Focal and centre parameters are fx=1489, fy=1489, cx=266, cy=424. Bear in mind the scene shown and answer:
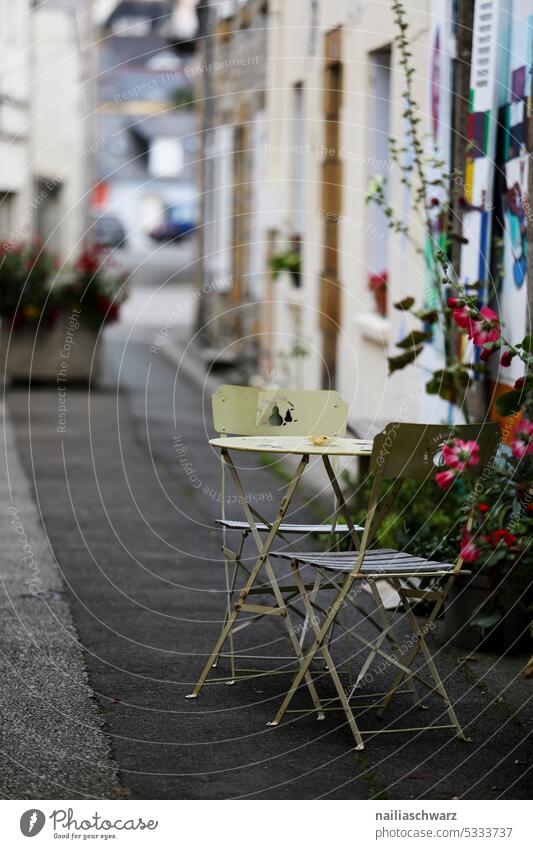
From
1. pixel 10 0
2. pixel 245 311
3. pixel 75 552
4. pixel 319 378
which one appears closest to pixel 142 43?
pixel 10 0

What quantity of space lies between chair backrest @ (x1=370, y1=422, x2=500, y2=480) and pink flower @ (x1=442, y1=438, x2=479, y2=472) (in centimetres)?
2

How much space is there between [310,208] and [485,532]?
311 inches

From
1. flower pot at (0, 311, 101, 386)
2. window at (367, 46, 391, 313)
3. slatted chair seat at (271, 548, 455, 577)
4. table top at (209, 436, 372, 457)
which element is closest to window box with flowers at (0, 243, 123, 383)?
flower pot at (0, 311, 101, 386)

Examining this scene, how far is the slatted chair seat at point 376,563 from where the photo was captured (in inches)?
186

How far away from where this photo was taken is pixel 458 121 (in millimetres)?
7992

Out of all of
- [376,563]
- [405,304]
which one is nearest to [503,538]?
[376,563]

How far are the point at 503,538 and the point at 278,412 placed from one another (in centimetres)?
97

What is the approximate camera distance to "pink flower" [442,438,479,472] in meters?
4.70

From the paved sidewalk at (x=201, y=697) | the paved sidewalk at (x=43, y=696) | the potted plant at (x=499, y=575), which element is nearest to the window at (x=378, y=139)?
the paved sidewalk at (x=201, y=697)

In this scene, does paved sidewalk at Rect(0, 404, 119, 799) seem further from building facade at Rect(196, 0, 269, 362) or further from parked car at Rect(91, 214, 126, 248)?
parked car at Rect(91, 214, 126, 248)

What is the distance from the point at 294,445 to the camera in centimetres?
506

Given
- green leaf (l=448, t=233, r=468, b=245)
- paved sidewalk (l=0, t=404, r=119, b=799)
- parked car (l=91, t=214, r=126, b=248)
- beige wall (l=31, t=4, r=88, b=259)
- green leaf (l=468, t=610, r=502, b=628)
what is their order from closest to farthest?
paved sidewalk (l=0, t=404, r=119, b=799) < green leaf (l=468, t=610, r=502, b=628) < green leaf (l=448, t=233, r=468, b=245) < beige wall (l=31, t=4, r=88, b=259) < parked car (l=91, t=214, r=126, b=248)

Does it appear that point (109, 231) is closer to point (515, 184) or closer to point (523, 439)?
point (515, 184)
